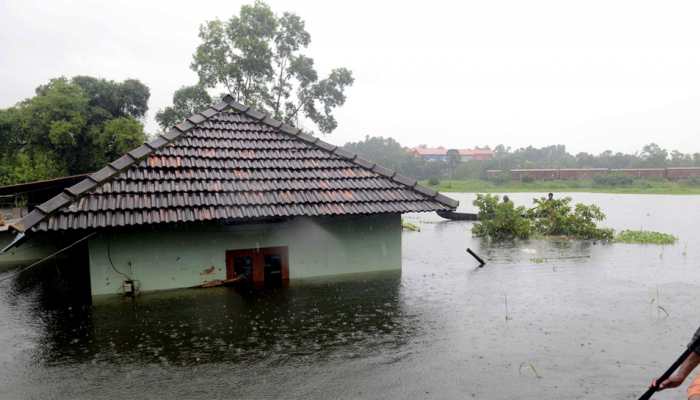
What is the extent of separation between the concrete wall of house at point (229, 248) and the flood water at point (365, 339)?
34cm

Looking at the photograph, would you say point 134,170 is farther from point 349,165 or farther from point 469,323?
point 469,323

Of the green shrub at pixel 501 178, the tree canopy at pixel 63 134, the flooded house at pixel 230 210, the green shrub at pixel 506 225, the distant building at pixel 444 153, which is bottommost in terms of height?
the green shrub at pixel 506 225

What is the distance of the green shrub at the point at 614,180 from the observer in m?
53.8

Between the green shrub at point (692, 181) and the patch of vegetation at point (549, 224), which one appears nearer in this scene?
the patch of vegetation at point (549, 224)

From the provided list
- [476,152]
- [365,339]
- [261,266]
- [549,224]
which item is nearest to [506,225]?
[549,224]

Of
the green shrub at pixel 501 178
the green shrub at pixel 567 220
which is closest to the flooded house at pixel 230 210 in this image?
the green shrub at pixel 567 220

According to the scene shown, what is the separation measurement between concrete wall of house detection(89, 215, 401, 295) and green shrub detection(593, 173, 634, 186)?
52104mm

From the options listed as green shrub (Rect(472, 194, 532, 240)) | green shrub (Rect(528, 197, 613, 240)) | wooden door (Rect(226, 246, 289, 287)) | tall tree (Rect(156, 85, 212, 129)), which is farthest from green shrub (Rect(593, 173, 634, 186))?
wooden door (Rect(226, 246, 289, 287))

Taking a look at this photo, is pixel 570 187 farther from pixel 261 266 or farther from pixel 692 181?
pixel 261 266

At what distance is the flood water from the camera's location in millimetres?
5519

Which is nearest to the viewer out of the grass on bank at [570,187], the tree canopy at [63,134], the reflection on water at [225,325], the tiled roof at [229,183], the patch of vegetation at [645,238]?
the reflection on water at [225,325]

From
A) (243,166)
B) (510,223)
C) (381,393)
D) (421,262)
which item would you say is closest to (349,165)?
(243,166)

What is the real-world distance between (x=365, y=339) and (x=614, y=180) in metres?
55.9

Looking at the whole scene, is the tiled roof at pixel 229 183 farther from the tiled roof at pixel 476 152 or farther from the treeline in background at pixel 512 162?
the tiled roof at pixel 476 152
